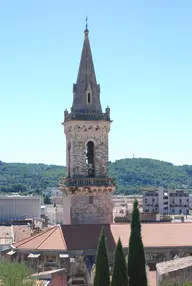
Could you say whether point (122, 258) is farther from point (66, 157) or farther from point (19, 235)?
point (19, 235)

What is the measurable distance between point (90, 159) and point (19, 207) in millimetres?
87986

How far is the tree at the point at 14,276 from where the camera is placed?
28.4 metres

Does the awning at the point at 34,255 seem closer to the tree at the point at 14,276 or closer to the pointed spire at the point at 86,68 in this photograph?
the tree at the point at 14,276

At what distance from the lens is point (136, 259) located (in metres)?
29.1

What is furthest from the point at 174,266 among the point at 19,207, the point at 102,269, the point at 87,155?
the point at 19,207

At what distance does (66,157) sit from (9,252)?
7999mm

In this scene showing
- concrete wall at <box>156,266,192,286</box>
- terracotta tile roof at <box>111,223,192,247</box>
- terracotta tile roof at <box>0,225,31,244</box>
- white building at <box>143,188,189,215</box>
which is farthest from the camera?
white building at <box>143,188,189,215</box>

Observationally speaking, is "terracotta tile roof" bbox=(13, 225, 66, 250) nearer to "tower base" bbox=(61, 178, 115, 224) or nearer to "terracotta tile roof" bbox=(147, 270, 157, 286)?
"tower base" bbox=(61, 178, 115, 224)

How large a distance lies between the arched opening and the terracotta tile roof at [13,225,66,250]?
491 centimetres

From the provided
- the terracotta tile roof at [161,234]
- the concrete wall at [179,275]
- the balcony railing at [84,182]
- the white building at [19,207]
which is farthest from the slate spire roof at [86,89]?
the white building at [19,207]

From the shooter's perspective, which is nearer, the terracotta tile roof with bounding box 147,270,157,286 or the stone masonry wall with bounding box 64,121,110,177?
the terracotta tile roof with bounding box 147,270,157,286

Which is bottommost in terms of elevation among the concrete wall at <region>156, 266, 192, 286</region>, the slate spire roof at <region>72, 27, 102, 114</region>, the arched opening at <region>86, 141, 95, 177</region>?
the concrete wall at <region>156, 266, 192, 286</region>

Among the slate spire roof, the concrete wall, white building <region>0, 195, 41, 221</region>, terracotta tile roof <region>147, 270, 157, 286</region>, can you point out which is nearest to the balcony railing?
the slate spire roof

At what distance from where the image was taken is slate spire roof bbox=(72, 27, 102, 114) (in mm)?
42625
